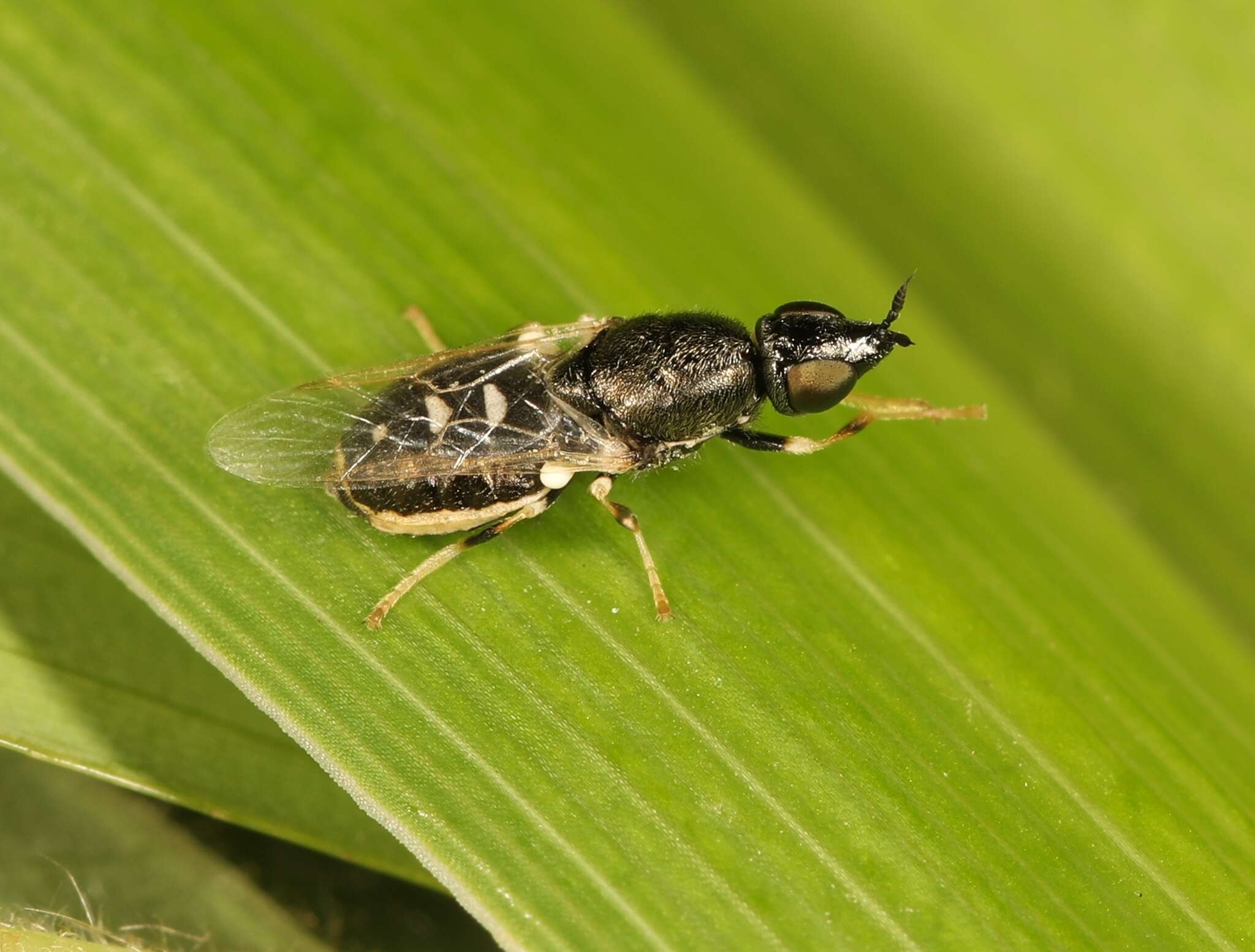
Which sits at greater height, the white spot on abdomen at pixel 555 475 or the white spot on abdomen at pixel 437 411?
the white spot on abdomen at pixel 437 411

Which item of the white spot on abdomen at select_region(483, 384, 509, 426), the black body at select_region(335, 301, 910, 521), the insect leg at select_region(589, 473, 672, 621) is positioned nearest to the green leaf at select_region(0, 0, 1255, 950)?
the insect leg at select_region(589, 473, 672, 621)

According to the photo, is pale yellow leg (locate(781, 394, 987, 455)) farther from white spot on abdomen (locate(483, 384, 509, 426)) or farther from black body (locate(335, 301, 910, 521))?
white spot on abdomen (locate(483, 384, 509, 426))

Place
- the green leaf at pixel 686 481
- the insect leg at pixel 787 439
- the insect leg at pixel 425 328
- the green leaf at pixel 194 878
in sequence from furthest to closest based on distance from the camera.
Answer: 1. the insect leg at pixel 425 328
2. the insect leg at pixel 787 439
3. the green leaf at pixel 194 878
4. the green leaf at pixel 686 481

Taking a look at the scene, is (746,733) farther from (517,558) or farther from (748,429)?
(748,429)

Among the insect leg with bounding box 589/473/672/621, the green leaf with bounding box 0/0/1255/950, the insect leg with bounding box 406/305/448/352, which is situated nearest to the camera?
the green leaf with bounding box 0/0/1255/950

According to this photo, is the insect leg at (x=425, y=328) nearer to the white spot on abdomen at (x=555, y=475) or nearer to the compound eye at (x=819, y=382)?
the white spot on abdomen at (x=555, y=475)

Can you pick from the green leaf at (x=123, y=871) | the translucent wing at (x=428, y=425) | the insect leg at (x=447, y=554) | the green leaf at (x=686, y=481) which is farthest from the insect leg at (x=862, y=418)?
the green leaf at (x=123, y=871)
